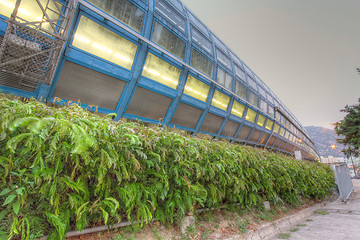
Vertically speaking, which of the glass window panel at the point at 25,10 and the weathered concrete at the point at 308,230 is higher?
the glass window panel at the point at 25,10

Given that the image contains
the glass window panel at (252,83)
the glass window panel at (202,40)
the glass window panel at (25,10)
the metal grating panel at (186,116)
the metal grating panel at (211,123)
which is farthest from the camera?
the glass window panel at (252,83)

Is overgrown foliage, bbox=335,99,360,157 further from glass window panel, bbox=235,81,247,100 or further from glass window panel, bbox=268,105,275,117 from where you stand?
glass window panel, bbox=235,81,247,100

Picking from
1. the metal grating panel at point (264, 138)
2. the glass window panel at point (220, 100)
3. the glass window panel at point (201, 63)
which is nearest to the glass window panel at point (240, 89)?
the glass window panel at point (220, 100)

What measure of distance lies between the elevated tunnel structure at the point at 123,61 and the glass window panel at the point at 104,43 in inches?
1.4

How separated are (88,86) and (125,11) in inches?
154

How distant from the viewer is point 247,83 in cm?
1507

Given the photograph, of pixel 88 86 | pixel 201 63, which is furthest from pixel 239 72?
pixel 88 86

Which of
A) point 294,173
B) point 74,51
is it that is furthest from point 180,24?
point 294,173

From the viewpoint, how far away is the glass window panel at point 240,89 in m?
13.5

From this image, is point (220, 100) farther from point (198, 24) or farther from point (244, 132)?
point (198, 24)

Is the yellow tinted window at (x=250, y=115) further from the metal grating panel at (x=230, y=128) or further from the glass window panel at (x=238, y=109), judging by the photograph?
the metal grating panel at (x=230, y=128)

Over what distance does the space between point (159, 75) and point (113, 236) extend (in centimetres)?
742

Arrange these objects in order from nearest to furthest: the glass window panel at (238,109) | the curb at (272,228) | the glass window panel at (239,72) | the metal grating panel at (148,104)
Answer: the curb at (272,228)
the metal grating panel at (148,104)
the glass window panel at (238,109)
the glass window panel at (239,72)

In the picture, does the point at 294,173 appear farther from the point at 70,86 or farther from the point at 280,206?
the point at 70,86
